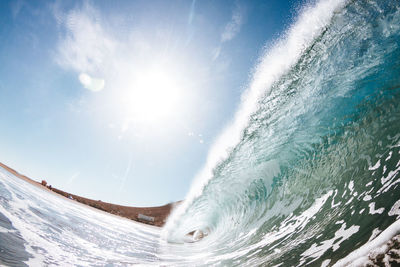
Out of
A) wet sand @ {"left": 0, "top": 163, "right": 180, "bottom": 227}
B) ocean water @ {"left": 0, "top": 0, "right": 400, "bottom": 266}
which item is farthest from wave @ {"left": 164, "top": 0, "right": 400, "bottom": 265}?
wet sand @ {"left": 0, "top": 163, "right": 180, "bottom": 227}

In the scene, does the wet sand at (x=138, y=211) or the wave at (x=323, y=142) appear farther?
the wet sand at (x=138, y=211)

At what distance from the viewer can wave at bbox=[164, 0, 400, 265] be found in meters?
2.38

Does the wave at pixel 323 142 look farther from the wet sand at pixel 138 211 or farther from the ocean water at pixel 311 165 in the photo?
the wet sand at pixel 138 211

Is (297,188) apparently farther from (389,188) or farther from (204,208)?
(204,208)

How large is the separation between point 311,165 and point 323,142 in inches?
25.2

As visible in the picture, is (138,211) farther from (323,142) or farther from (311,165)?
(323,142)

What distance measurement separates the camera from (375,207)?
203 cm

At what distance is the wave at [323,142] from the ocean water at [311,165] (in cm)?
2

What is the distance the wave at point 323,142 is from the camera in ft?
7.82

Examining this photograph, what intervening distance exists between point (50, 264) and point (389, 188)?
4.02m

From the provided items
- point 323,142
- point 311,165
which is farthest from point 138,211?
point 323,142

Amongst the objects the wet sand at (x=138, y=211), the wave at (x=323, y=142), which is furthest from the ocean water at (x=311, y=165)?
the wet sand at (x=138, y=211)

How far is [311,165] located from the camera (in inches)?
179

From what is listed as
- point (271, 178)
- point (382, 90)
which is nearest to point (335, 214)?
point (382, 90)
